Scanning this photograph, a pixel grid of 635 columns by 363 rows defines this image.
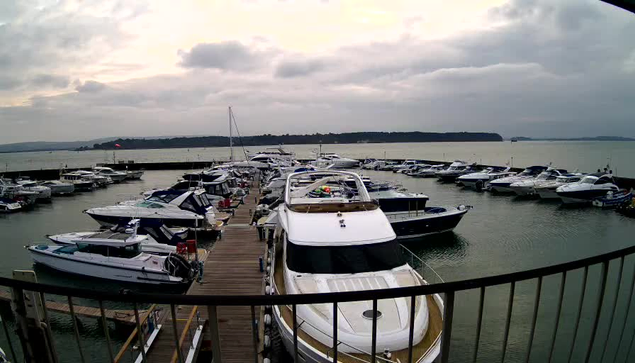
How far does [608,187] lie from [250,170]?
3541 centimetres

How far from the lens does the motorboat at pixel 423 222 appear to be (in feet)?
60.3

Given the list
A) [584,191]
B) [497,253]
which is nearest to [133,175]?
[497,253]

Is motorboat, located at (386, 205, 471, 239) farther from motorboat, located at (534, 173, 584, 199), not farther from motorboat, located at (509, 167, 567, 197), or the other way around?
motorboat, located at (509, 167, 567, 197)

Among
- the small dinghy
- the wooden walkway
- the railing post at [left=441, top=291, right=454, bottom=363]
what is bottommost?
the small dinghy

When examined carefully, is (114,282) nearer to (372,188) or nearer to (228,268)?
(228,268)

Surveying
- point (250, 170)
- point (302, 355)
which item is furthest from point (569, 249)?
point (250, 170)

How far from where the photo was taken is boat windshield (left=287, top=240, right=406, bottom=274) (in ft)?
23.9

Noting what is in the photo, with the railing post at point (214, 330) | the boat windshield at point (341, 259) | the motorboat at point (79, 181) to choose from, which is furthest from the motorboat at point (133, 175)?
the railing post at point (214, 330)

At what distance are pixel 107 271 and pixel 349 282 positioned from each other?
34.0 feet

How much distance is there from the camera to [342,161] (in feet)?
170

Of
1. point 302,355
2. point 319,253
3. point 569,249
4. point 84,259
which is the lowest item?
point 569,249

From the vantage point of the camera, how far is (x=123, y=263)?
12750mm

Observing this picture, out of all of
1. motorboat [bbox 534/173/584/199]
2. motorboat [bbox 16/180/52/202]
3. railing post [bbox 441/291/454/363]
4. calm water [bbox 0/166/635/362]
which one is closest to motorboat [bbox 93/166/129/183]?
motorboat [bbox 16/180/52/202]

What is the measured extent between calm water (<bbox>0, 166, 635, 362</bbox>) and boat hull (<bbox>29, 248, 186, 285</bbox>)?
1.48 feet
